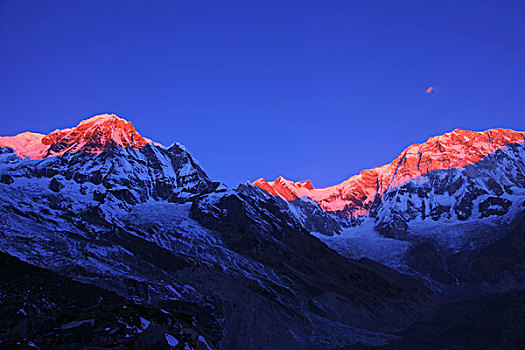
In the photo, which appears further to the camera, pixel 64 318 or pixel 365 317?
pixel 365 317

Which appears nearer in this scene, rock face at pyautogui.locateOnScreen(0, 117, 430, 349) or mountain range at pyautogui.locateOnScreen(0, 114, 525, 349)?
mountain range at pyautogui.locateOnScreen(0, 114, 525, 349)

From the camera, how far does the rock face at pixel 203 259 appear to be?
104938mm

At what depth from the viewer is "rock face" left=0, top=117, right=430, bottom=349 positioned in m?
105

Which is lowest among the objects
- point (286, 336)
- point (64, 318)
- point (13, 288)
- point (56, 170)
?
point (64, 318)

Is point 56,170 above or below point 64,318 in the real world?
above

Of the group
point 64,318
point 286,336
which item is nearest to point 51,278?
point 286,336

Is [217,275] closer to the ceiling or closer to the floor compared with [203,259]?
closer to the floor

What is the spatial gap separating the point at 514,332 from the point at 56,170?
502ft

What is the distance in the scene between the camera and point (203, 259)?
133 meters

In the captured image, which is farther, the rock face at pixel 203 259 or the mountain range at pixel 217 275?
the rock face at pixel 203 259

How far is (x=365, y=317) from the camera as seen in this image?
134375 millimetres

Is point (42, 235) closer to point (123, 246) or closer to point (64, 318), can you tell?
point (123, 246)

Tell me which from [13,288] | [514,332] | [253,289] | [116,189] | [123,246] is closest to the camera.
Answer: [13,288]

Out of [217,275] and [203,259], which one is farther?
[203,259]
